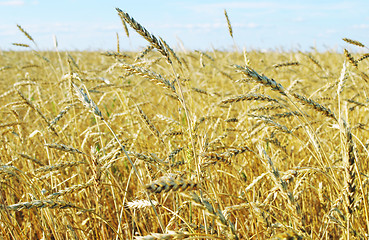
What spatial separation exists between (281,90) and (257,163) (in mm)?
1533

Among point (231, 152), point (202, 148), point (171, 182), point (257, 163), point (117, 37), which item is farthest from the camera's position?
point (117, 37)

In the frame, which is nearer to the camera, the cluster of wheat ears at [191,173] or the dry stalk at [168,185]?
the dry stalk at [168,185]

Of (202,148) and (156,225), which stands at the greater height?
(202,148)

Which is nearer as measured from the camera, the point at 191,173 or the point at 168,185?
the point at 168,185

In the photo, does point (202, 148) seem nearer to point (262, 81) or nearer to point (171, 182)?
point (262, 81)

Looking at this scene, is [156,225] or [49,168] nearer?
[49,168]

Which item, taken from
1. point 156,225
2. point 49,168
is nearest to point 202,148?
point 49,168

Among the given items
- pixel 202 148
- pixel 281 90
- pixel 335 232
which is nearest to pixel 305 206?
pixel 335 232

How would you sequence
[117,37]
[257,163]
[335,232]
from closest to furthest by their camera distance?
[335,232] < [257,163] < [117,37]

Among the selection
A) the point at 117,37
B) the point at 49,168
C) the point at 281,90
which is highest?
the point at 117,37

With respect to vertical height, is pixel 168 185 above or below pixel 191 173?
above

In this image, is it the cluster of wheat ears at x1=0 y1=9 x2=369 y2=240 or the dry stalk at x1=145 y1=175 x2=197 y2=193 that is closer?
the dry stalk at x1=145 y1=175 x2=197 y2=193

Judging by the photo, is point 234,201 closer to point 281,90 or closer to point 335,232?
point 335,232

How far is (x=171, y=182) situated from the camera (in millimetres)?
682
